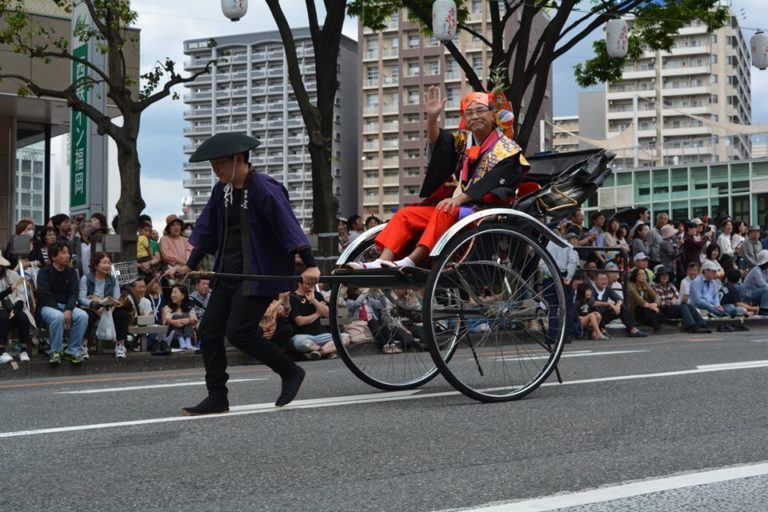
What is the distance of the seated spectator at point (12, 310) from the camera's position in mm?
11773

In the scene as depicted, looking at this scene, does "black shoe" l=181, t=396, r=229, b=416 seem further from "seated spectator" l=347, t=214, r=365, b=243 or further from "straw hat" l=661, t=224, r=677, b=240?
"straw hat" l=661, t=224, r=677, b=240

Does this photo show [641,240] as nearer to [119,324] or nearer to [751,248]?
[751,248]

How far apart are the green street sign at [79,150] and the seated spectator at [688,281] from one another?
10.5 metres

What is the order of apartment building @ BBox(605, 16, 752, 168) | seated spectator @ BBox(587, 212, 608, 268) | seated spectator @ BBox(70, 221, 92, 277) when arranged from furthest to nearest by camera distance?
apartment building @ BBox(605, 16, 752, 168)
seated spectator @ BBox(587, 212, 608, 268)
seated spectator @ BBox(70, 221, 92, 277)

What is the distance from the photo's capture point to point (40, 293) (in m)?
11.8

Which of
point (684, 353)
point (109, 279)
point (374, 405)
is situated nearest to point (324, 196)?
point (109, 279)

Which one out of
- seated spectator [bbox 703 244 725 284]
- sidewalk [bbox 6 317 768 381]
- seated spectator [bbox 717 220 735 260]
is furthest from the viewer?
seated spectator [bbox 717 220 735 260]

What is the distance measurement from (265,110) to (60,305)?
358 feet

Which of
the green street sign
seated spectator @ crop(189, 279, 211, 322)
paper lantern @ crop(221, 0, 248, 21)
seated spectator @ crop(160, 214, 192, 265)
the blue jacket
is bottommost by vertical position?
seated spectator @ crop(189, 279, 211, 322)

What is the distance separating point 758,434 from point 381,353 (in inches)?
119

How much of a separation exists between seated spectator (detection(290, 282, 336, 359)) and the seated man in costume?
5.89m

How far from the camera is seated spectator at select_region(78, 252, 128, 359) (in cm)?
1232

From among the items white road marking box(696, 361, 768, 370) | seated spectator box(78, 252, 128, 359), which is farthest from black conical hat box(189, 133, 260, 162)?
seated spectator box(78, 252, 128, 359)

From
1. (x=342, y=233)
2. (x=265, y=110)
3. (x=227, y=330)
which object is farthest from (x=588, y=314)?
(x=265, y=110)
